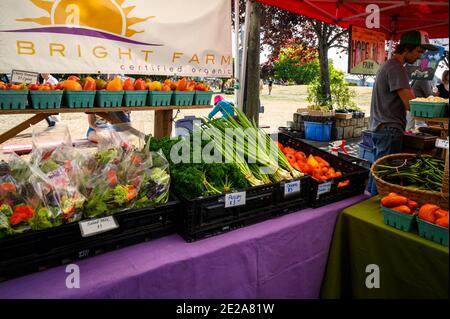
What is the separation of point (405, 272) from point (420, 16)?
13.7ft

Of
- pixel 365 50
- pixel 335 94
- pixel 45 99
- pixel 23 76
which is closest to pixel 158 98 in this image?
pixel 45 99

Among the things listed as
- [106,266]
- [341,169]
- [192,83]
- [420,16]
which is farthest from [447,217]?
[420,16]

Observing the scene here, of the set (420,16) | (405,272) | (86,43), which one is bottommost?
(405,272)

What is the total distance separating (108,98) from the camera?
9.76ft

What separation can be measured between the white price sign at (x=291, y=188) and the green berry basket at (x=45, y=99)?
206cm

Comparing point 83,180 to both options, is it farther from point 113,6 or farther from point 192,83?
point 192,83

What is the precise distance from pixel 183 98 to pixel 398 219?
7.56 ft

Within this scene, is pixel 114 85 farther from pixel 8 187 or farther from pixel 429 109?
pixel 429 109

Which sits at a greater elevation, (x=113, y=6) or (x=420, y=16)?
(x=420, y=16)

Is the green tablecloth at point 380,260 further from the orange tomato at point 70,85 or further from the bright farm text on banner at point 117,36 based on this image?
the orange tomato at point 70,85

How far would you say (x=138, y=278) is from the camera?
4.67 ft

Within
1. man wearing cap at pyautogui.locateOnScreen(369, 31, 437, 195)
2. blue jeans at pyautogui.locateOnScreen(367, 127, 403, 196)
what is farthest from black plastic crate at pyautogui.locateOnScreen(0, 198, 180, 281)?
blue jeans at pyautogui.locateOnScreen(367, 127, 403, 196)

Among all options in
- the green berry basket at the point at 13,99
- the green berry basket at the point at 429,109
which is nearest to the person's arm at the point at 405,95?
the green berry basket at the point at 429,109

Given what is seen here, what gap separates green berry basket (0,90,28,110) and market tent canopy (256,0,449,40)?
8.13ft
